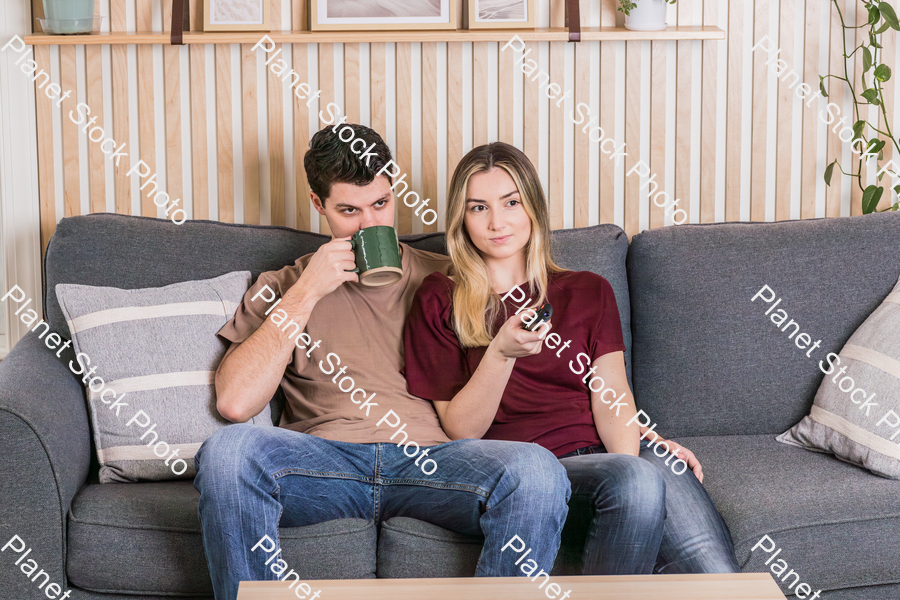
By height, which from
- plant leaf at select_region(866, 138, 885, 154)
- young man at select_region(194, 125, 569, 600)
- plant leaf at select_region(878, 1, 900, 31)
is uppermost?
plant leaf at select_region(878, 1, 900, 31)

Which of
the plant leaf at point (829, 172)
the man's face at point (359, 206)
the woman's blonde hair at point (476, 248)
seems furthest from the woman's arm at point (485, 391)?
the plant leaf at point (829, 172)

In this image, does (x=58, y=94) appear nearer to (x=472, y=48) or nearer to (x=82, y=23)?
(x=82, y=23)

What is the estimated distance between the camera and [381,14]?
7.14ft

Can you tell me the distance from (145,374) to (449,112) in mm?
1074

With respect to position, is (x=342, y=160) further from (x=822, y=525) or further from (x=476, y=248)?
(x=822, y=525)

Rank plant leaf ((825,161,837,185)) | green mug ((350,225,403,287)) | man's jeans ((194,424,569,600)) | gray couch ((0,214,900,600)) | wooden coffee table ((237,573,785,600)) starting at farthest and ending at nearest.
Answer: plant leaf ((825,161,837,185)), green mug ((350,225,403,287)), gray couch ((0,214,900,600)), man's jeans ((194,424,569,600)), wooden coffee table ((237,573,785,600))

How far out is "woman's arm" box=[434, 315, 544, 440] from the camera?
1.49 m

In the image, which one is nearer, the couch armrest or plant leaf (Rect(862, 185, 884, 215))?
the couch armrest

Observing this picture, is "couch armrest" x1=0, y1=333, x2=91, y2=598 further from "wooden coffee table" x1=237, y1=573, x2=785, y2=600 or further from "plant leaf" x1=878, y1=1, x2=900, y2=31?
"plant leaf" x1=878, y1=1, x2=900, y2=31

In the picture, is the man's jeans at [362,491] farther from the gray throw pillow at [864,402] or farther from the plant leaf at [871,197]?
the plant leaf at [871,197]

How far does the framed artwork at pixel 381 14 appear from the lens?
85.4 inches

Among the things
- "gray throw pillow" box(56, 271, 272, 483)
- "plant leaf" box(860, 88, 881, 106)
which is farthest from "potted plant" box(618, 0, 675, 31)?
"gray throw pillow" box(56, 271, 272, 483)

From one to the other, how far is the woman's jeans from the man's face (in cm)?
67

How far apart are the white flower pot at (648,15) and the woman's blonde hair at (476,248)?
638mm
